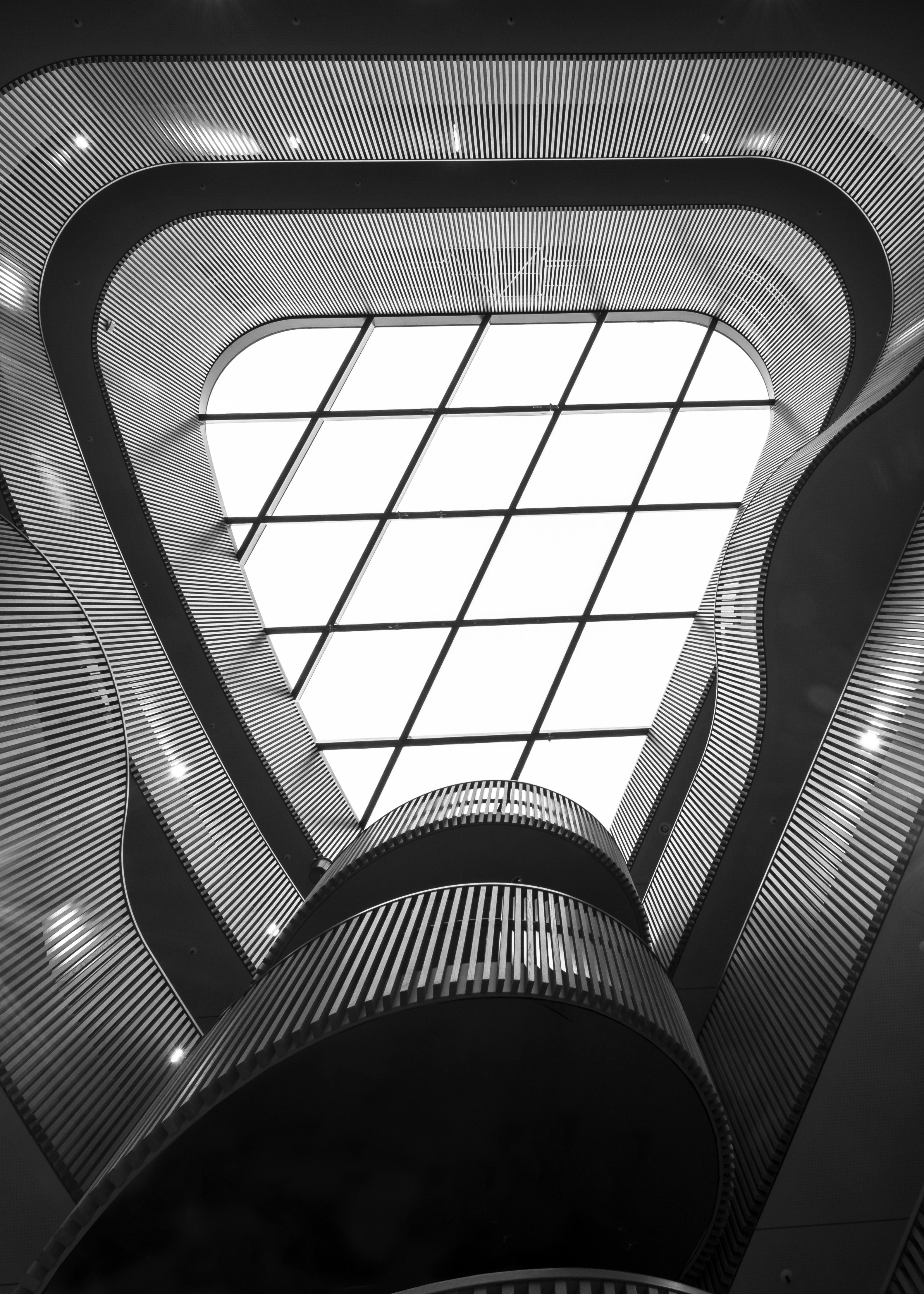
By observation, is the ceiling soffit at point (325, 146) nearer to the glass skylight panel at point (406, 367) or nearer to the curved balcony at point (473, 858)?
the curved balcony at point (473, 858)

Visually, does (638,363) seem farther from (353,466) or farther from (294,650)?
(294,650)

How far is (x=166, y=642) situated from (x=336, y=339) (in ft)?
16.7

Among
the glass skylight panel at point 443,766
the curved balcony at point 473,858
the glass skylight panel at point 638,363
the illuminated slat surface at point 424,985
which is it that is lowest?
the illuminated slat surface at point 424,985

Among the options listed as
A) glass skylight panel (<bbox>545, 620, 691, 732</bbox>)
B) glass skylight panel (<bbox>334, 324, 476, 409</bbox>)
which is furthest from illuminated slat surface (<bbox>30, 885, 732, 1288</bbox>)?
glass skylight panel (<bbox>334, 324, 476, 409</bbox>)

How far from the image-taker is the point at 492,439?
11789 mm

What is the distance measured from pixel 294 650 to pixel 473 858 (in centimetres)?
455

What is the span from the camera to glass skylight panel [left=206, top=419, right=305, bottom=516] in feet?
37.8

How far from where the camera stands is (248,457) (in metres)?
11.6

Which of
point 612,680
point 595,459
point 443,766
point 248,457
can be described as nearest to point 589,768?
point 612,680

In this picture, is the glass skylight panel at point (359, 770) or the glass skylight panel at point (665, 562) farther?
the glass skylight panel at point (665, 562)

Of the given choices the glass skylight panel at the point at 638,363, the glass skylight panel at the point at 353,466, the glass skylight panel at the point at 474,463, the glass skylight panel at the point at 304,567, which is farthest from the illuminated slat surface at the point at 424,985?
the glass skylight panel at the point at 638,363

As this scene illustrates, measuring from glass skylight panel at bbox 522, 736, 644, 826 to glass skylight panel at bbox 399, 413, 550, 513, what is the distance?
3.45 m

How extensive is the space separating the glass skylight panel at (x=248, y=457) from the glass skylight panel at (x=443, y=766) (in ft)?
13.1

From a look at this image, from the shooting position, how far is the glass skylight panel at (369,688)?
11.3m
